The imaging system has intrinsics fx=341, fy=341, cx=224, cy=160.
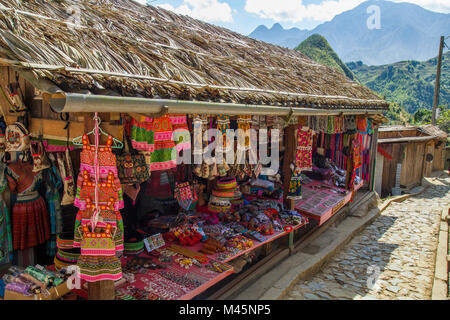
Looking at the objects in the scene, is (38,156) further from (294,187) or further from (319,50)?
(319,50)

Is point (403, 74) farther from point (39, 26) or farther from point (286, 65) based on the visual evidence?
point (39, 26)

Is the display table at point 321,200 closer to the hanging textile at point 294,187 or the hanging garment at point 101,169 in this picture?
the hanging textile at point 294,187

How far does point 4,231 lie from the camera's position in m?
4.07

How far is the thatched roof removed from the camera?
9.49ft

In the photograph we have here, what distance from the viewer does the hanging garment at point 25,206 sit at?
13.6 feet

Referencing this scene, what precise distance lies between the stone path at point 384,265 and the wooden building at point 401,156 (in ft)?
12.6

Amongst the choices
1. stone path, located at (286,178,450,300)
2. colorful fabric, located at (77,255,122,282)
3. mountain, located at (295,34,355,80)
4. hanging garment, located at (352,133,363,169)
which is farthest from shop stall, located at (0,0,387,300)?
mountain, located at (295,34,355,80)

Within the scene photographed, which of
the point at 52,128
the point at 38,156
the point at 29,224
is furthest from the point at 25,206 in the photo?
the point at 52,128

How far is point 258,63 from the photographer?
7.07 metres

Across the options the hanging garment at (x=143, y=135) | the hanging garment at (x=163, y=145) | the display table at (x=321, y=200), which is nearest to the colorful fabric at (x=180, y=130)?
the hanging garment at (x=163, y=145)

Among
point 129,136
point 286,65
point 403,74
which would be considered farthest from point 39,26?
point 403,74

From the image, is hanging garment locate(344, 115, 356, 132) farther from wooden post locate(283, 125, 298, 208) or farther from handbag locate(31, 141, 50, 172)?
handbag locate(31, 141, 50, 172)

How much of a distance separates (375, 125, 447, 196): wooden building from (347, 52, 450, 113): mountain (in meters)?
43.8

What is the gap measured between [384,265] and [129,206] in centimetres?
555
